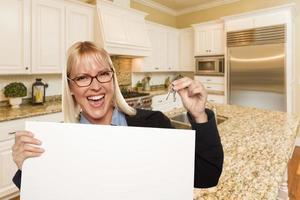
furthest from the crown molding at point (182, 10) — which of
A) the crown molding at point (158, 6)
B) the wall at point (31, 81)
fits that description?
the wall at point (31, 81)

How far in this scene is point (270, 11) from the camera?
11.2ft

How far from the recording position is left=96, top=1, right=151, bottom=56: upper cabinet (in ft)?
10.3

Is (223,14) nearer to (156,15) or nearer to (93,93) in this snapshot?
(156,15)

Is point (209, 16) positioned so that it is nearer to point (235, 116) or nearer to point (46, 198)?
point (235, 116)

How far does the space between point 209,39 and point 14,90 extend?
3.60 meters

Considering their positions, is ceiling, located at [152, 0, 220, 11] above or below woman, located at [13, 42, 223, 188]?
above

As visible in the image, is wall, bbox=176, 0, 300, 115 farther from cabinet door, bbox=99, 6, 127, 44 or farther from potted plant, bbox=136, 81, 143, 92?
cabinet door, bbox=99, 6, 127, 44

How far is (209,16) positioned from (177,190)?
4898 mm

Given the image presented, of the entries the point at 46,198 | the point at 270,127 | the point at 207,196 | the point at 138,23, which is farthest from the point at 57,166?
the point at 138,23

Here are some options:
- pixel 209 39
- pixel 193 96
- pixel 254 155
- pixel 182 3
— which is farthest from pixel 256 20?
pixel 193 96

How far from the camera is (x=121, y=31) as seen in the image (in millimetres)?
3428

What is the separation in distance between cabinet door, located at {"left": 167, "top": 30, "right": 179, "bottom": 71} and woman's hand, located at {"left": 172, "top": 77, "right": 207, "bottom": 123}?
4156 mm

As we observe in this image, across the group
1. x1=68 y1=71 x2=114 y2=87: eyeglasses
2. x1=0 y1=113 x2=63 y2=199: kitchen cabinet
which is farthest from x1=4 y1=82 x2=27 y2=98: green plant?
x1=68 y1=71 x2=114 y2=87: eyeglasses

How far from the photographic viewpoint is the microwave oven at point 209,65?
4094mm
